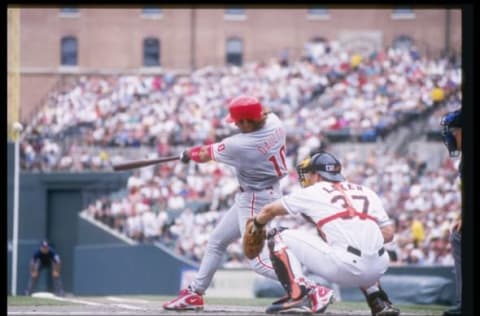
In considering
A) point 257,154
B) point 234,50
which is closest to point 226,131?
point 257,154

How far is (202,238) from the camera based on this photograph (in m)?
22.3

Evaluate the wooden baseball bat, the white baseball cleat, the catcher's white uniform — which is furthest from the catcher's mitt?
the wooden baseball bat

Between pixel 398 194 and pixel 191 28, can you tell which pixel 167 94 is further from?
pixel 191 28

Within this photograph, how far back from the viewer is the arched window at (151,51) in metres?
46.2

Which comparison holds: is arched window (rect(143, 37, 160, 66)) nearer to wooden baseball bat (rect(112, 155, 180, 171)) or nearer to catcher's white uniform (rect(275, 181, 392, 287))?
wooden baseball bat (rect(112, 155, 180, 171))

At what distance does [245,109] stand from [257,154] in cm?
38

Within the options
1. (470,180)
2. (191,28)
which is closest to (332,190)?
(470,180)

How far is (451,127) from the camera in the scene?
8.18m

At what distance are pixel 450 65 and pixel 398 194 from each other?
8.91m

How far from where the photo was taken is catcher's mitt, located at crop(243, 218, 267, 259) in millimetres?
7594

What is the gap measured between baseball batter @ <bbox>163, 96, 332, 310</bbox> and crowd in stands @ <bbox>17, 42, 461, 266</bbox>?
39.8ft

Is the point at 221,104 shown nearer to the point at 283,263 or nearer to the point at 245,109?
the point at 245,109

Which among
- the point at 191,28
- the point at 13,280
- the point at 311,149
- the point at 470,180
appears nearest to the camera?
the point at 470,180
